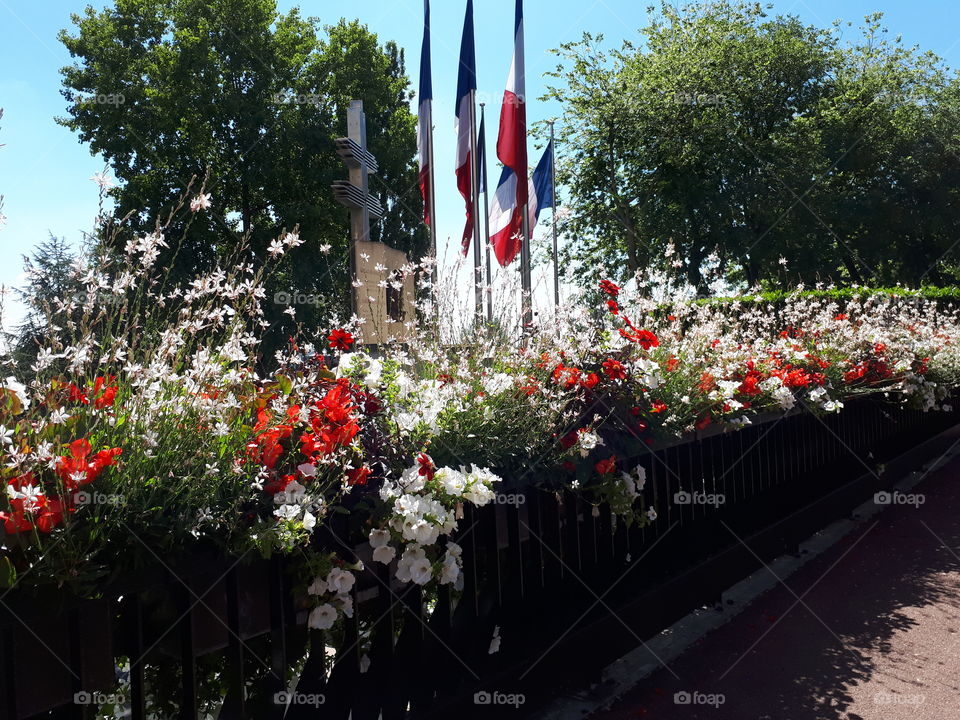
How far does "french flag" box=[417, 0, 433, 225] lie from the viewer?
14492 millimetres

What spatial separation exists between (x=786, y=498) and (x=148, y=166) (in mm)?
23562

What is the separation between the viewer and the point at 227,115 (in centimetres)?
2405

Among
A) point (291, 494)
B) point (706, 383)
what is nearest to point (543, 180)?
point (706, 383)

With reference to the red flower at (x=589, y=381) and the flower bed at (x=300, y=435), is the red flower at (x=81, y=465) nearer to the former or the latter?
the flower bed at (x=300, y=435)

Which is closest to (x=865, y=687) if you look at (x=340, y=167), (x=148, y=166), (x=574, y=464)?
(x=574, y=464)

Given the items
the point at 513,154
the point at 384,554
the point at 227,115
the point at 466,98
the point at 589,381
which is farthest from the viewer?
the point at 227,115

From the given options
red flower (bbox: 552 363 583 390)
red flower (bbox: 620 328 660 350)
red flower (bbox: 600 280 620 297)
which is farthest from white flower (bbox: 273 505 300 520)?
red flower (bbox: 600 280 620 297)

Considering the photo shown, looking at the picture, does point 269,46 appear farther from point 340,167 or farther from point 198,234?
point 198,234

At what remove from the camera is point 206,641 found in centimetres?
227

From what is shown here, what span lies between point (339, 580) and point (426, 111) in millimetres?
13216

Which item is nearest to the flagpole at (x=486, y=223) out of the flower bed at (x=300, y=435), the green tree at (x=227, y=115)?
the flower bed at (x=300, y=435)

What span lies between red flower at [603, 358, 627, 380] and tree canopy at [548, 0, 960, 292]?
22.1 m

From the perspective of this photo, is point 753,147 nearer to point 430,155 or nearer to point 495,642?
point 430,155

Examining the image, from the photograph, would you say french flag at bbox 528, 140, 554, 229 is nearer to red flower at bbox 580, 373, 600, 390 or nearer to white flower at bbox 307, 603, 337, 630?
red flower at bbox 580, 373, 600, 390
